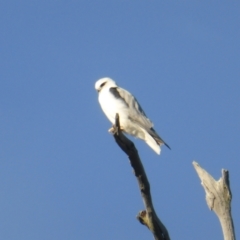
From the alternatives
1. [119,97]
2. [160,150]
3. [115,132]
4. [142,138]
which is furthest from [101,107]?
[115,132]

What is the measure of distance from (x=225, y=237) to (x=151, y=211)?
68 cm

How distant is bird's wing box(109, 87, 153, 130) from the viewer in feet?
31.7

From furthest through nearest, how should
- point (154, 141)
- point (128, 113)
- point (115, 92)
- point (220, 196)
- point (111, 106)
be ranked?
point (115, 92) → point (111, 106) → point (128, 113) → point (154, 141) → point (220, 196)

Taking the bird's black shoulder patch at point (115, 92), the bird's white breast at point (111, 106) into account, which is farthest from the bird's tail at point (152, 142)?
the bird's black shoulder patch at point (115, 92)

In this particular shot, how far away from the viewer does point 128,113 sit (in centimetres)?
999

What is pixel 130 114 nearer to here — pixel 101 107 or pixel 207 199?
pixel 101 107

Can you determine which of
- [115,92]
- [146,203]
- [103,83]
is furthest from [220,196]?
[103,83]

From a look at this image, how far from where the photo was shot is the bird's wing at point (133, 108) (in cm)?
968

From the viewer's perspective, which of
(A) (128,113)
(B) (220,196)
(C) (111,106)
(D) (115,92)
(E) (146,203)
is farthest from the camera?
(D) (115,92)

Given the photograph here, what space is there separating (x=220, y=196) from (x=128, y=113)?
13.8 ft

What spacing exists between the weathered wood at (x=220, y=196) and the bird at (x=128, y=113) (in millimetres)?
2939

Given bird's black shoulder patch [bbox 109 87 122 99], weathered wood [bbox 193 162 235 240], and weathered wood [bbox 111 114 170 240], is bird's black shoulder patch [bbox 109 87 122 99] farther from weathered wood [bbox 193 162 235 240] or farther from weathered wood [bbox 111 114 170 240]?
weathered wood [bbox 193 162 235 240]

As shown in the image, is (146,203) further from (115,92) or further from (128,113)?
(115,92)

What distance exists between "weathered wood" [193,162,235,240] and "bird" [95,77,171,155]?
116 inches
